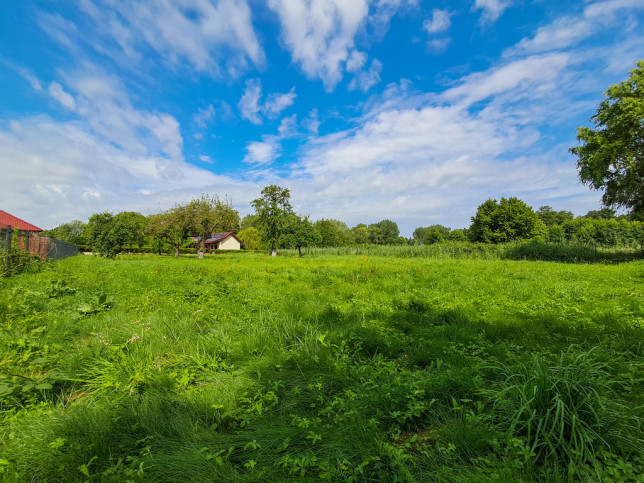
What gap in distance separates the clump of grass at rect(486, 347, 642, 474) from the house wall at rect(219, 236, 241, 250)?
3030 inches

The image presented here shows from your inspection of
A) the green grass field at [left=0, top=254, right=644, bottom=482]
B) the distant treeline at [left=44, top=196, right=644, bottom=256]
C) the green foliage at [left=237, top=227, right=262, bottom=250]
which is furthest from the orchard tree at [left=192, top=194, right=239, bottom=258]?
the green foliage at [left=237, top=227, right=262, bottom=250]

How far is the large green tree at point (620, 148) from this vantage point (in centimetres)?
1753

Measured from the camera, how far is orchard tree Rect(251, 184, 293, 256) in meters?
33.9

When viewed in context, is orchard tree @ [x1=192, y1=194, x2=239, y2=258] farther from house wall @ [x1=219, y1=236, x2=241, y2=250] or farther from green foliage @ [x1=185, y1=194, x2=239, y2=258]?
house wall @ [x1=219, y1=236, x2=241, y2=250]

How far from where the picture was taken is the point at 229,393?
2.85m

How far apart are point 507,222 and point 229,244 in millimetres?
64551

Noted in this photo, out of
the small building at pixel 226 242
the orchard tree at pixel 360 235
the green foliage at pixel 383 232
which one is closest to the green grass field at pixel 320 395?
the small building at pixel 226 242

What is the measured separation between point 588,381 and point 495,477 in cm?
133

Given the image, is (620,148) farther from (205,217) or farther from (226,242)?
(226,242)

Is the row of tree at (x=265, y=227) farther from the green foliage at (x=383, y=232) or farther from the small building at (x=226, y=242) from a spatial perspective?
the green foliage at (x=383, y=232)

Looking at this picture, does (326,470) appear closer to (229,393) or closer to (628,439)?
(229,393)

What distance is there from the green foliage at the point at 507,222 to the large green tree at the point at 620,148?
2080cm

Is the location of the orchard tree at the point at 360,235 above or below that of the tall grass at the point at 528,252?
above

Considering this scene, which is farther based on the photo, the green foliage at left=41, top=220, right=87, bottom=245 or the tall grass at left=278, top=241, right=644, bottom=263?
the green foliage at left=41, top=220, right=87, bottom=245
